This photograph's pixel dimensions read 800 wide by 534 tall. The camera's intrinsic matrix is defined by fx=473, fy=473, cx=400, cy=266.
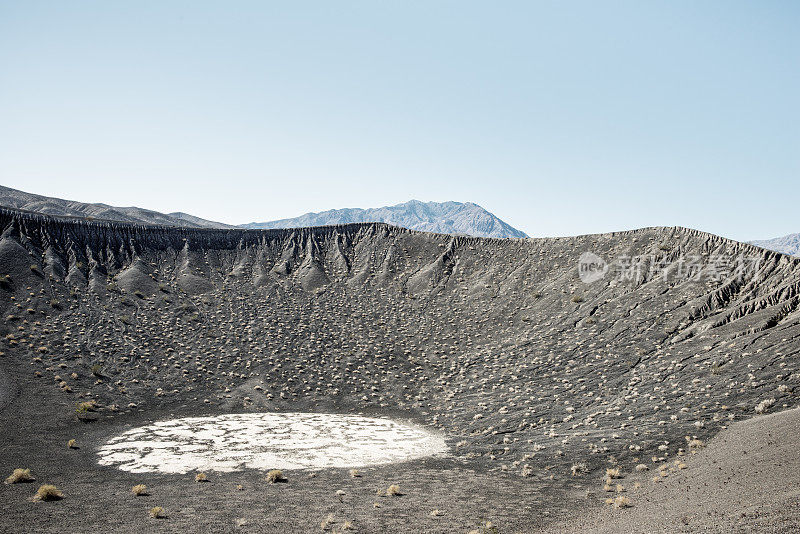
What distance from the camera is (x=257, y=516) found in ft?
61.6

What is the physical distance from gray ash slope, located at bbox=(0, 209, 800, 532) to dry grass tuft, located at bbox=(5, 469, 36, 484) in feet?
15.0

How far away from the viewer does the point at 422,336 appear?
175ft

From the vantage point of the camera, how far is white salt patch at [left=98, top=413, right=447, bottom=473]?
86.9 ft

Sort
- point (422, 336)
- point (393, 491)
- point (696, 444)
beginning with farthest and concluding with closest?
1. point (422, 336)
2. point (696, 444)
3. point (393, 491)

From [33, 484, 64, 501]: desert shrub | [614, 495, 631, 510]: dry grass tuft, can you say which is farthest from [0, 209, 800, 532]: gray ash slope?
[33, 484, 64, 501]: desert shrub

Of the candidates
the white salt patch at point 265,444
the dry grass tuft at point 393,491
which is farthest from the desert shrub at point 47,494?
the dry grass tuft at point 393,491

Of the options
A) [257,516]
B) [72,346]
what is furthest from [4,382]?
[257,516]

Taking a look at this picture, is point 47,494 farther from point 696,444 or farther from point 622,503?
point 696,444

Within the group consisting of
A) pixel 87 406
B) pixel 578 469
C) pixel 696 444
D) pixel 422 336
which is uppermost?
pixel 696 444

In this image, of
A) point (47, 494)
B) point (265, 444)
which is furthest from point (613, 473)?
point (47, 494)

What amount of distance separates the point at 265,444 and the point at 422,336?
85.1ft

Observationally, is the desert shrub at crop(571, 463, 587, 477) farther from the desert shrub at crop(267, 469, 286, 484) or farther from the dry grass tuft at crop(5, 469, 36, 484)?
the dry grass tuft at crop(5, 469, 36, 484)

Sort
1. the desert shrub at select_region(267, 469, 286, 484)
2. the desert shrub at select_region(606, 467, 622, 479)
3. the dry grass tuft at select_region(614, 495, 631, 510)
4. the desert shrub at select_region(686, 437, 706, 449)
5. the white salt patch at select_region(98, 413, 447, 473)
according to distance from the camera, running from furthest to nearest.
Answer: the white salt patch at select_region(98, 413, 447, 473), the desert shrub at select_region(267, 469, 286, 484), the desert shrub at select_region(686, 437, 706, 449), the desert shrub at select_region(606, 467, 622, 479), the dry grass tuft at select_region(614, 495, 631, 510)

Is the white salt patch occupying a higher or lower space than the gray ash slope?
lower
